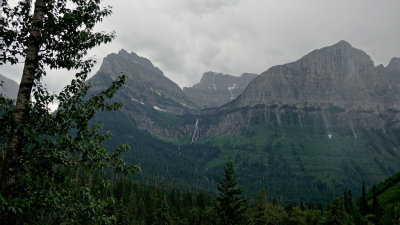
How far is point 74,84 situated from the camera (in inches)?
452

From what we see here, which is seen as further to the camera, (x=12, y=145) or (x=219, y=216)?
(x=219, y=216)

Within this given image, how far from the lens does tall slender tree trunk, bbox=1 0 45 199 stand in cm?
1016

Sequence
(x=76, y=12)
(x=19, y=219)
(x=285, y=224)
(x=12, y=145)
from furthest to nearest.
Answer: (x=285, y=224)
(x=76, y=12)
(x=19, y=219)
(x=12, y=145)

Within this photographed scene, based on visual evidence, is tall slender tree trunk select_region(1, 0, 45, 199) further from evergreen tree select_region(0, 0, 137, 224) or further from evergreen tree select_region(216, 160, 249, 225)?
evergreen tree select_region(216, 160, 249, 225)

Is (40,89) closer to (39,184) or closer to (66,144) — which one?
(66,144)

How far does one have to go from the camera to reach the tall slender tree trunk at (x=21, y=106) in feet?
33.3

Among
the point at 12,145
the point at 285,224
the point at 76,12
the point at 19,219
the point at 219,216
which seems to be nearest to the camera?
the point at 12,145

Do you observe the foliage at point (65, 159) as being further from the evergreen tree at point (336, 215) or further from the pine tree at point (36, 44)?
the evergreen tree at point (336, 215)

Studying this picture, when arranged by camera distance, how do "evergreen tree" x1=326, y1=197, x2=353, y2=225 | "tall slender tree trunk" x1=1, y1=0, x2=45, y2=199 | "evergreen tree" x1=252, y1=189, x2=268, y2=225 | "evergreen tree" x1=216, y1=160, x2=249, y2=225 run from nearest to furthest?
"tall slender tree trunk" x1=1, y1=0, x2=45, y2=199 → "evergreen tree" x1=216, y1=160, x2=249, y2=225 → "evergreen tree" x1=326, y1=197, x2=353, y2=225 → "evergreen tree" x1=252, y1=189, x2=268, y2=225

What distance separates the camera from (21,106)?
34.6 ft

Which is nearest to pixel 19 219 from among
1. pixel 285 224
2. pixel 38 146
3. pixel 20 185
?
pixel 20 185

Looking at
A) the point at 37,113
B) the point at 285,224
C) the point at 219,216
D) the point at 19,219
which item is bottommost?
the point at 285,224

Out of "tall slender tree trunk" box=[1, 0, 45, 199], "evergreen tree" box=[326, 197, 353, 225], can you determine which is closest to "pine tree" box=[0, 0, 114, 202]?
"tall slender tree trunk" box=[1, 0, 45, 199]

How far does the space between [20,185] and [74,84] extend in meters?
4.33
